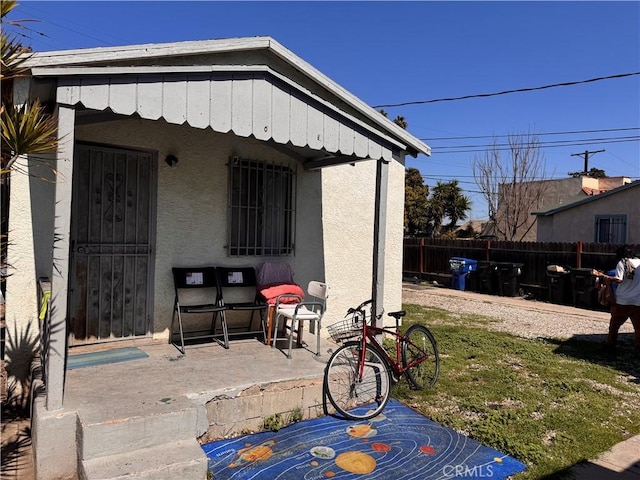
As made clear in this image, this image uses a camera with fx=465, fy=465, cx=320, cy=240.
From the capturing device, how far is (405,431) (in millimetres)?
4258

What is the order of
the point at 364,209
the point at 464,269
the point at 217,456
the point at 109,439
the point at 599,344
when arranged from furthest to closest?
the point at 464,269 < the point at 599,344 < the point at 364,209 < the point at 217,456 < the point at 109,439

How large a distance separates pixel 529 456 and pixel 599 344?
5.23 m

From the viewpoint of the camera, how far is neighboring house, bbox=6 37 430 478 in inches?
144

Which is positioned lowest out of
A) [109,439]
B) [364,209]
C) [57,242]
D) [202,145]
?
[109,439]

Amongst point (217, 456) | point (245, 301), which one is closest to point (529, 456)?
point (217, 456)

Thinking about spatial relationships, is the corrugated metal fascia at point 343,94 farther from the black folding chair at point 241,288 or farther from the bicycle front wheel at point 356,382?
the bicycle front wheel at point 356,382

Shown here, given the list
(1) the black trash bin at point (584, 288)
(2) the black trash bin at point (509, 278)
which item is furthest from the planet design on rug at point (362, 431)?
Answer: (2) the black trash bin at point (509, 278)

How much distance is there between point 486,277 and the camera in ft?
50.7

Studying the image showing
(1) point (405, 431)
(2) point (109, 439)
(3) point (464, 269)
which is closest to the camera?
(2) point (109, 439)

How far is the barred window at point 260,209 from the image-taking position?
20.2 feet

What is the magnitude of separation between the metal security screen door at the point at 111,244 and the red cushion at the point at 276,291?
54.3 inches

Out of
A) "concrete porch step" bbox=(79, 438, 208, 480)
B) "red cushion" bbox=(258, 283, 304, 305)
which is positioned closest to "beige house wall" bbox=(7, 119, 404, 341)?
"red cushion" bbox=(258, 283, 304, 305)

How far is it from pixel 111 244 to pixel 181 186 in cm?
106

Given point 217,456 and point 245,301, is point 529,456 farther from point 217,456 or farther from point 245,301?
point 245,301
